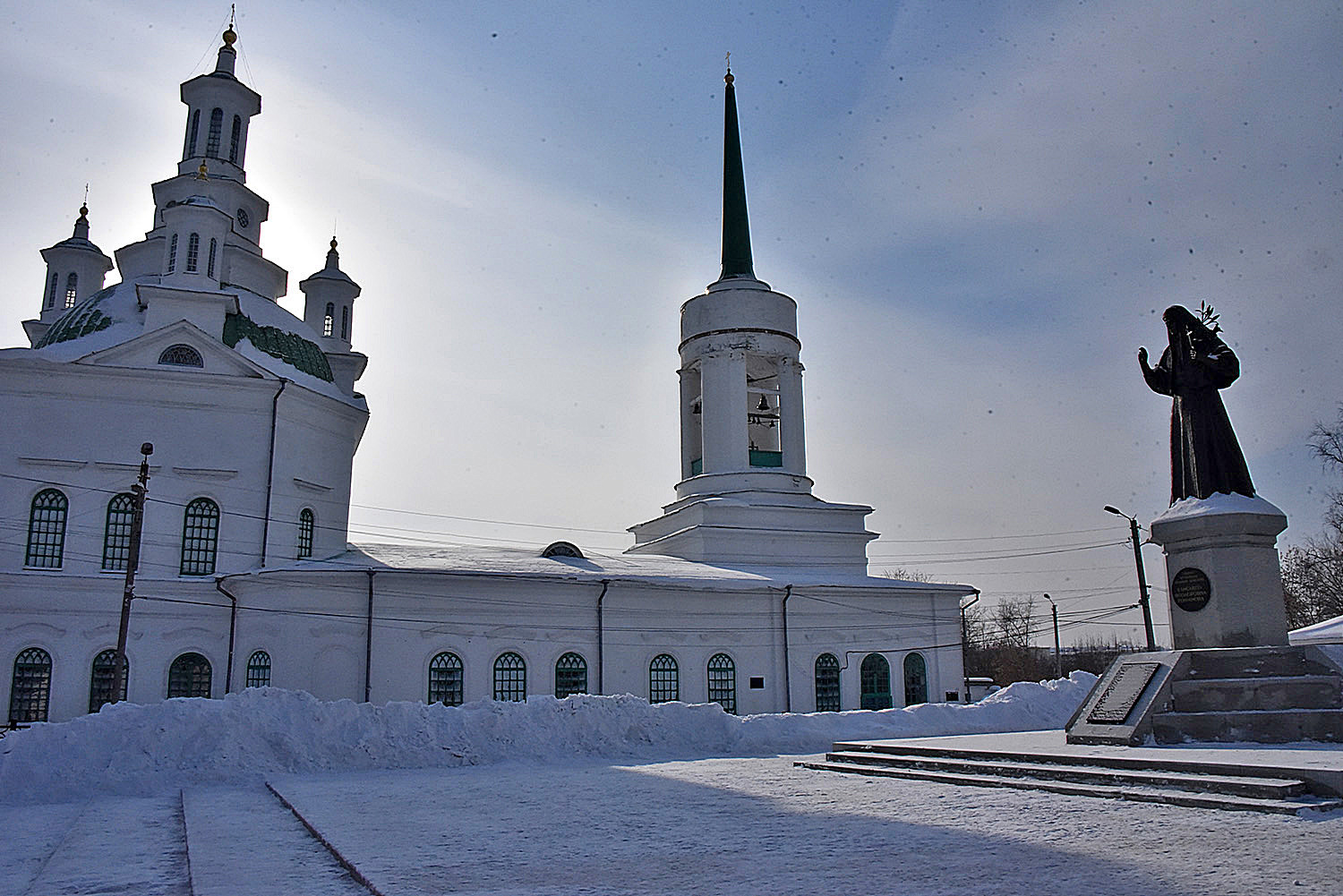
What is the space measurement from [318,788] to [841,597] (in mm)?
17701

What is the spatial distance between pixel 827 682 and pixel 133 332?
20.1 metres

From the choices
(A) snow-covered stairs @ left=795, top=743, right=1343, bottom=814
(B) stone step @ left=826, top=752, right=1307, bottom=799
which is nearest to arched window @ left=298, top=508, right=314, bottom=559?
(A) snow-covered stairs @ left=795, top=743, right=1343, bottom=814

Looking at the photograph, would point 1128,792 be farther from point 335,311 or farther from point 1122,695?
point 335,311

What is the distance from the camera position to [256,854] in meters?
7.58

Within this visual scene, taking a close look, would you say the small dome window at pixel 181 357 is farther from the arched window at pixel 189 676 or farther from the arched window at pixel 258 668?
the arched window at pixel 258 668

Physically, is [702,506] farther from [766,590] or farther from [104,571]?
[104,571]

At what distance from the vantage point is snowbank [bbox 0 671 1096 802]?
13.0 metres

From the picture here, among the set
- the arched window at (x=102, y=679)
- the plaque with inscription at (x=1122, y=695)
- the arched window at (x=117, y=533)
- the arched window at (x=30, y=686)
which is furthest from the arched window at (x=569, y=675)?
the plaque with inscription at (x=1122, y=695)

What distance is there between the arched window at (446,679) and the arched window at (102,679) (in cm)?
667

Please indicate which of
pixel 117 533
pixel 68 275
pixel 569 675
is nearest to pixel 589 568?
pixel 569 675

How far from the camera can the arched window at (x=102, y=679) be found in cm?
2171

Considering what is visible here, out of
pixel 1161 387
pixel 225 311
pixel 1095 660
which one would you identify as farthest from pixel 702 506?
pixel 1095 660

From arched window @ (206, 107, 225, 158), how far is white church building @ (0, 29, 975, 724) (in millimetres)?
107

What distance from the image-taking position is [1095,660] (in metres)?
77.1
